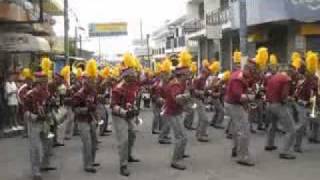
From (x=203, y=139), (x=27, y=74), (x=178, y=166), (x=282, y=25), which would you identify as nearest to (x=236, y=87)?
(x=178, y=166)

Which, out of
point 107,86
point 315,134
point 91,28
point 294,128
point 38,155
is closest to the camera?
point 38,155

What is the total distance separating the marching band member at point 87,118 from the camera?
1264cm

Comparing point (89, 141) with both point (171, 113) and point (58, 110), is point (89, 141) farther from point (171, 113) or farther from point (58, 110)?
point (58, 110)

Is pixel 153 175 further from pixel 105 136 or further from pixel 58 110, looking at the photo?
pixel 105 136

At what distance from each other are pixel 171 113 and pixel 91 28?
92376 mm

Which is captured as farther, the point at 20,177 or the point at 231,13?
the point at 231,13

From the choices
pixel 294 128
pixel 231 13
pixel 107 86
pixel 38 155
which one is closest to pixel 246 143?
pixel 294 128

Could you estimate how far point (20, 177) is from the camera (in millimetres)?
12570

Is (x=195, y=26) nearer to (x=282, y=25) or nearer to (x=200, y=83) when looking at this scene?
(x=282, y=25)

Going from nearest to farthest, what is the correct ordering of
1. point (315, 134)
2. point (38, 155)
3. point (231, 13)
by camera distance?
point (38, 155) < point (315, 134) < point (231, 13)

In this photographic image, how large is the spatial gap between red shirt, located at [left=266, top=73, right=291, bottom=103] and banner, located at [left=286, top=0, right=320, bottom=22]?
13.8 m

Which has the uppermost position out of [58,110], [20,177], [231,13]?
[231,13]

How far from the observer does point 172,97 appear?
12695mm

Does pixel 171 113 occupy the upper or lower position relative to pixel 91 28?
lower
